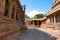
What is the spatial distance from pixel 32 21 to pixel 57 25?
1855 centimetres

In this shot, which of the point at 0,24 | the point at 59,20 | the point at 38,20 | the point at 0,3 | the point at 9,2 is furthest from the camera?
the point at 38,20

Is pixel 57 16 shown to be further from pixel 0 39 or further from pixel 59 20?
pixel 0 39

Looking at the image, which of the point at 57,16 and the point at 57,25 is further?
the point at 57,16

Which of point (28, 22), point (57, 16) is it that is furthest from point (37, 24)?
point (57, 16)

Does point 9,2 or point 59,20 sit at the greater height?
point 9,2

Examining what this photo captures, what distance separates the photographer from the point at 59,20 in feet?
63.3

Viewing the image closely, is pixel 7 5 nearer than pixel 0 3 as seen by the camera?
No

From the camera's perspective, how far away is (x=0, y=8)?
15.0 feet

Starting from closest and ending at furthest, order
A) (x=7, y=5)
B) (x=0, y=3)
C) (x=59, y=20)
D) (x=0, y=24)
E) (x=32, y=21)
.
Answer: (x=0, y=3)
(x=0, y=24)
(x=7, y=5)
(x=59, y=20)
(x=32, y=21)

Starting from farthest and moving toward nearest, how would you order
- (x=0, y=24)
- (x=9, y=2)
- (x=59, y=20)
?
1. (x=59, y=20)
2. (x=9, y=2)
3. (x=0, y=24)

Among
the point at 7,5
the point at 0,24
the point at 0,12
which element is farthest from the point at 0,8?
the point at 7,5

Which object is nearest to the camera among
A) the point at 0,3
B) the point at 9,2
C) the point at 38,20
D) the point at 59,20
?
the point at 0,3

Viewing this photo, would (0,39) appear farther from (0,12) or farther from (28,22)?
(28,22)

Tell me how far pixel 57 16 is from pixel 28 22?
1794 cm
